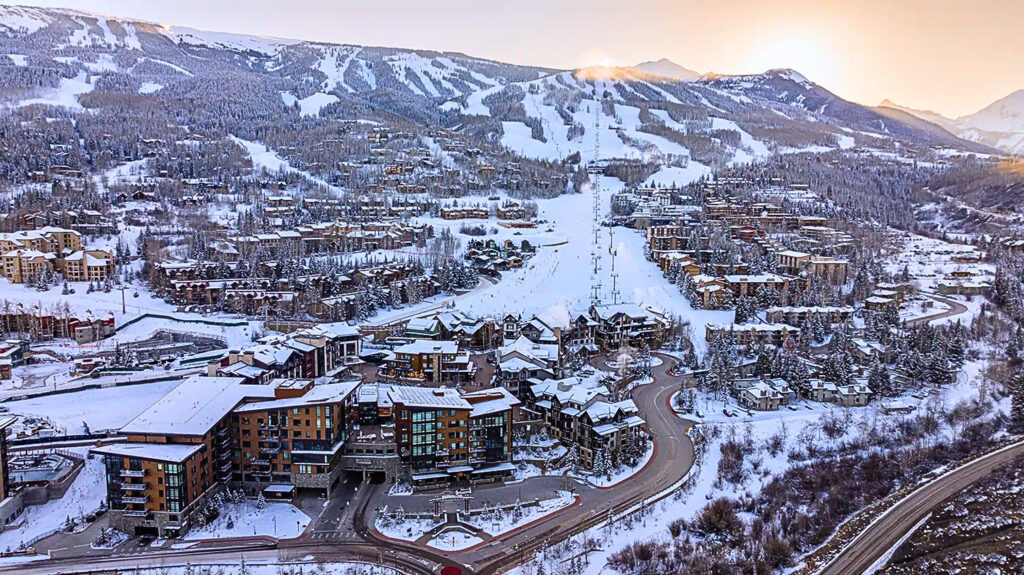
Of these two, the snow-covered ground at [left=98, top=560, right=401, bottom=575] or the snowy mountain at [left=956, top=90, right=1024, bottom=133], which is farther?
the snowy mountain at [left=956, top=90, right=1024, bottom=133]

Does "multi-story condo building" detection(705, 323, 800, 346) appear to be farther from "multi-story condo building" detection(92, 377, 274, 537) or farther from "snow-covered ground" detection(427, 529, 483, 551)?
"multi-story condo building" detection(92, 377, 274, 537)

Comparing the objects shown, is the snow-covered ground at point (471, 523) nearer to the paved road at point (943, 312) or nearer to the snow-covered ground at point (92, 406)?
the snow-covered ground at point (92, 406)

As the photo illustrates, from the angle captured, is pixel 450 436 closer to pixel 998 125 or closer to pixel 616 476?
pixel 616 476

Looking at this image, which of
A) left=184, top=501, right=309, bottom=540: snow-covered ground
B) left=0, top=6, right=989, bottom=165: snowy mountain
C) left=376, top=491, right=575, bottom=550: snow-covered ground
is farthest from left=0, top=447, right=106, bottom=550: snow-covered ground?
left=0, top=6, right=989, bottom=165: snowy mountain

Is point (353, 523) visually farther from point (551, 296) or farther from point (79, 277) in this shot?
point (79, 277)

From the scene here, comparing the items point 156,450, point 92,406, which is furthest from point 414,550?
point 92,406

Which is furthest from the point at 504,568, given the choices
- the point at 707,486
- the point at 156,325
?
the point at 156,325

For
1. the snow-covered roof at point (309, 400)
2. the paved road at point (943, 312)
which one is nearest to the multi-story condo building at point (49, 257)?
the snow-covered roof at point (309, 400)
